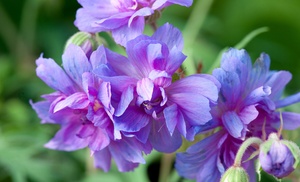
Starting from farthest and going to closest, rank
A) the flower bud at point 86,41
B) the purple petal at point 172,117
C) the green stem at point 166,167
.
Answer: the green stem at point 166,167
the flower bud at point 86,41
the purple petal at point 172,117

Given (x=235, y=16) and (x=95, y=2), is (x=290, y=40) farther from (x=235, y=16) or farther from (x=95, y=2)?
(x=95, y=2)

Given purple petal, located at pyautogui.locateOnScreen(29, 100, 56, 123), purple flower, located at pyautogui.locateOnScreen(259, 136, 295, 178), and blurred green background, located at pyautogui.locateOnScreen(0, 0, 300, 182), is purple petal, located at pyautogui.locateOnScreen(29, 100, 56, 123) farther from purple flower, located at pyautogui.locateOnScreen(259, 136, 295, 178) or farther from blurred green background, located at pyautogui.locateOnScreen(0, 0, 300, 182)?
blurred green background, located at pyautogui.locateOnScreen(0, 0, 300, 182)

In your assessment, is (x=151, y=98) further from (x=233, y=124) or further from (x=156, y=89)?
(x=233, y=124)

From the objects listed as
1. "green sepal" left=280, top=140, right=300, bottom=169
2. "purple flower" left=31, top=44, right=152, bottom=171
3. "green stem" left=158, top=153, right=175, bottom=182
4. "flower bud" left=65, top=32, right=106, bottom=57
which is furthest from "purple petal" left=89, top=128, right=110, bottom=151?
"green stem" left=158, top=153, right=175, bottom=182

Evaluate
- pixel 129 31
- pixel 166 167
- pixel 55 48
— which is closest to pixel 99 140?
pixel 129 31

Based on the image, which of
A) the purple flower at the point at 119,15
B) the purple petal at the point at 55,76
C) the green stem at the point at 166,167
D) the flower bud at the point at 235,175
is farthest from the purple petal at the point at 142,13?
the green stem at the point at 166,167

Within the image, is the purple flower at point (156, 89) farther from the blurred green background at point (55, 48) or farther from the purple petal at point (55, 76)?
the blurred green background at point (55, 48)

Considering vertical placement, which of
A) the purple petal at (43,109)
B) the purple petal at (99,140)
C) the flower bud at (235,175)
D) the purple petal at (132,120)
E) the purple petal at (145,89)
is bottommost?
the purple petal at (43,109)
